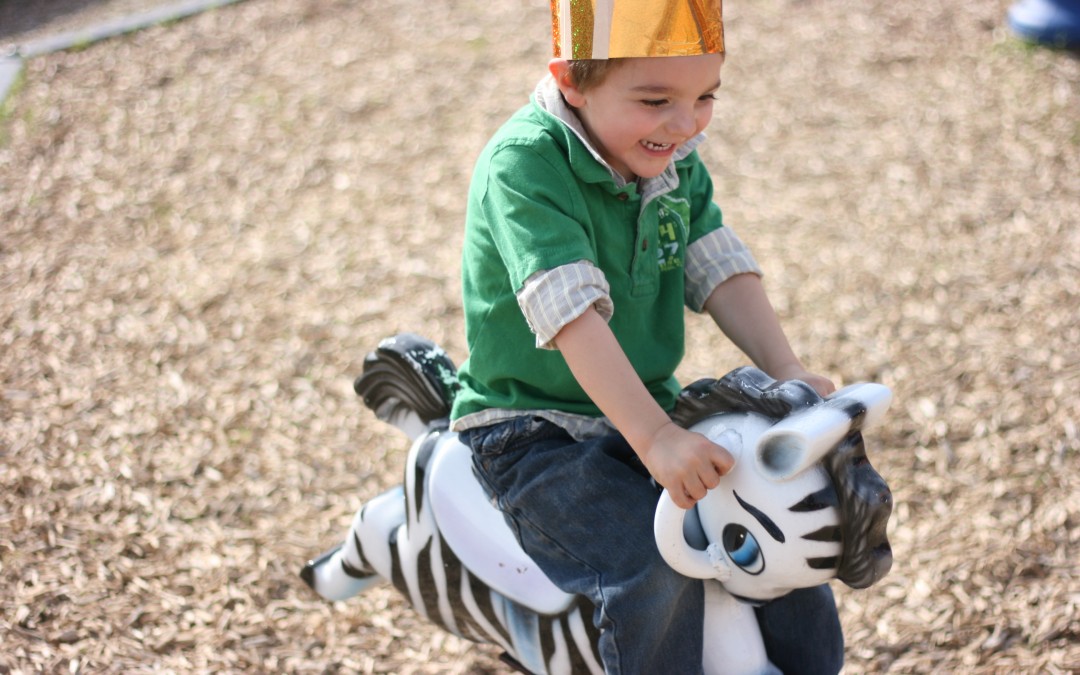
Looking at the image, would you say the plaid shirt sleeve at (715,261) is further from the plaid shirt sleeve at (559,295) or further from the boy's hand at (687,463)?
the boy's hand at (687,463)

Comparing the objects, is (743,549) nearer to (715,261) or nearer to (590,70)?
(715,261)

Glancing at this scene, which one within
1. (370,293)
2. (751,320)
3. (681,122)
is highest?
(681,122)

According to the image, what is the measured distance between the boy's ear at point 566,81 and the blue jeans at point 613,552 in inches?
26.8

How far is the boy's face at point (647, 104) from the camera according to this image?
84.9 inches

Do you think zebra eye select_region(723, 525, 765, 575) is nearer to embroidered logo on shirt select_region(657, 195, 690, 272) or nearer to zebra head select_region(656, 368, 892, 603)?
zebra head select_region(656, 368, 892, 603)

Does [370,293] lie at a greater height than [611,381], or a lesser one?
lesser

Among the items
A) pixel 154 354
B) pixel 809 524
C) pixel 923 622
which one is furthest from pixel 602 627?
pixel 154 354

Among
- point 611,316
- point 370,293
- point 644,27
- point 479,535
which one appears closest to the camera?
point 644,27

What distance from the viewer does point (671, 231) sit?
2520 millimetres

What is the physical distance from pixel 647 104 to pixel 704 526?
831 millimetres

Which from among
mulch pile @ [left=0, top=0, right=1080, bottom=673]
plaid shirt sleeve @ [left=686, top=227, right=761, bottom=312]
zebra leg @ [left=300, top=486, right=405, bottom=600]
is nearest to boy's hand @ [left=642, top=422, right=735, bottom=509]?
plaid shirt sleeve @ [left=686, top=227, right=761, bottom=312]

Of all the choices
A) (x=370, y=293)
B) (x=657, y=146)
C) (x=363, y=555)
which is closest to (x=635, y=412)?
(x=657, y=146)

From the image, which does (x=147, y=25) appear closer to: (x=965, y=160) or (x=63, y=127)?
(x=63, y=127)

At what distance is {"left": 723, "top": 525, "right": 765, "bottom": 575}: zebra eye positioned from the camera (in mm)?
2122
